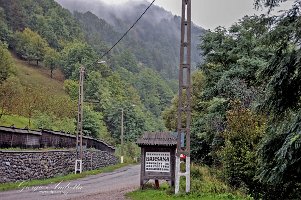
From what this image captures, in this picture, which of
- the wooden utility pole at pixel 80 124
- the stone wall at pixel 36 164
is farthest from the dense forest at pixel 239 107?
the stone wall at pixel 36 164

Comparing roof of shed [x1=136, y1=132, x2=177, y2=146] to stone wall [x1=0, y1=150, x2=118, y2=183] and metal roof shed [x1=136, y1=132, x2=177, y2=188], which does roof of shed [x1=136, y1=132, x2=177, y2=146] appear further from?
stone wall [x1=0, y1=150, x2=118, y2=183]

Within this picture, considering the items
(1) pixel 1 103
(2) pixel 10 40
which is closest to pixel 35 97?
(1) pixel 1 103

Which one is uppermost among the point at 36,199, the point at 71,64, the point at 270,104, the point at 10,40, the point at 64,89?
the point at 10,40

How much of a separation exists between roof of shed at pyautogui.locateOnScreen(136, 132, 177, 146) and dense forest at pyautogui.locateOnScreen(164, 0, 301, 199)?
7.56 ft

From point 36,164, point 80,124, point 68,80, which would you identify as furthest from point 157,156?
point 68,80

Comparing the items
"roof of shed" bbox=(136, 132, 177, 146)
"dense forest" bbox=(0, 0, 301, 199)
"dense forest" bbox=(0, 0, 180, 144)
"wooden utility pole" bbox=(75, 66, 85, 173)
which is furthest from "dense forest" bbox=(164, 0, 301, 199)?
"dense forest" bbox=(0, 0, 180, 144)

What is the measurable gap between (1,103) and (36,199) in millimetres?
34170

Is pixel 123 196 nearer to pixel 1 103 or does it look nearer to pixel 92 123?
pixel 1 103

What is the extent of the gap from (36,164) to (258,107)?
66.8ft

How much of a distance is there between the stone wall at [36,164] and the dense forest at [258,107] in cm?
1011

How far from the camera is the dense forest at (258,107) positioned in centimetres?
873

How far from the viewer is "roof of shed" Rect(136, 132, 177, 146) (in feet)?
58.9

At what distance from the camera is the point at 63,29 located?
145375 mm

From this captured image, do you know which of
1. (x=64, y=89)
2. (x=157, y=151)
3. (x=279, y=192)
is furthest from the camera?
(x=64, y=89)
